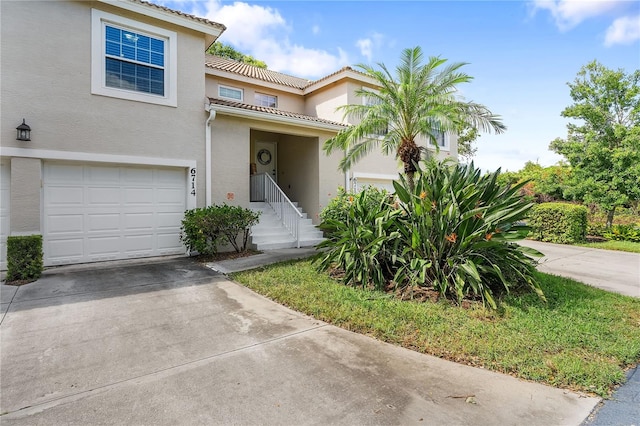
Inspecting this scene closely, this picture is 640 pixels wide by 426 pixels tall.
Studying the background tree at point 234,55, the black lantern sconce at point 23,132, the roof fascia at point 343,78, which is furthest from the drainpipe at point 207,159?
the background tree at point 234,55

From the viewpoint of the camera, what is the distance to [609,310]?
16.5 ft

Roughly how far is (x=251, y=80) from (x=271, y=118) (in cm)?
395

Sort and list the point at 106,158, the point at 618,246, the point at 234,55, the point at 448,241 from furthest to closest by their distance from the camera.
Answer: the point at 234,55 → the point at 618,246 → the point at 106,158 → the point at 448,241

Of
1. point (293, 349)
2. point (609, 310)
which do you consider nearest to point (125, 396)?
point (293, 349)

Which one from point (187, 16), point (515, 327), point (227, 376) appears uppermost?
point (187, 16)

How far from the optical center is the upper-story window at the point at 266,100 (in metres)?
13.6

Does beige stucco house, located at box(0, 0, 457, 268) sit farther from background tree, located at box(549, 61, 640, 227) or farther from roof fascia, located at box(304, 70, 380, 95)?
background tree, located at box(549, 61, 640, 227)

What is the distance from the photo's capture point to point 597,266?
866cm

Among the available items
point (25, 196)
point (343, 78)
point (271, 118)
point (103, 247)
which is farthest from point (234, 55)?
point (25, 196)

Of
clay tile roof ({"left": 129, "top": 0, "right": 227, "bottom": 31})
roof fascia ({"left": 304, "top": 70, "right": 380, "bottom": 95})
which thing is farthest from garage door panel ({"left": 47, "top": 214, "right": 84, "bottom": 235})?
roof fascia ({"left": 304, "top": 70, "right": 380, "bottom": 95})

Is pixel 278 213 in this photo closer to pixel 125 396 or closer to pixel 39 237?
pixel 39 237

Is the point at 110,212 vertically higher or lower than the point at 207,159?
lower

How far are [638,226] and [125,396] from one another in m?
19.3

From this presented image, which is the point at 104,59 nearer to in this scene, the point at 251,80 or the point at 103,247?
the point at 103,247
